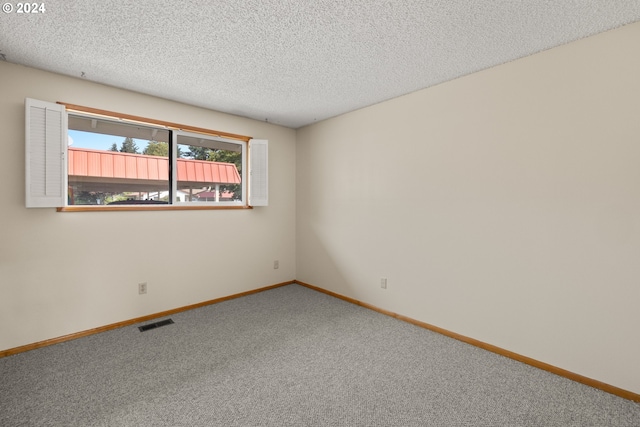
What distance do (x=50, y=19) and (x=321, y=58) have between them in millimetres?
1765

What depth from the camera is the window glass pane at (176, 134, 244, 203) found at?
11.2 ft

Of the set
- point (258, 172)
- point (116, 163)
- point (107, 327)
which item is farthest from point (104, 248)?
point (258, 172)

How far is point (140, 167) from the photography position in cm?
311

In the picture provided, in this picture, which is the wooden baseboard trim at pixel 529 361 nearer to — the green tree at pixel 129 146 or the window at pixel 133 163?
the window at pixel 133 163

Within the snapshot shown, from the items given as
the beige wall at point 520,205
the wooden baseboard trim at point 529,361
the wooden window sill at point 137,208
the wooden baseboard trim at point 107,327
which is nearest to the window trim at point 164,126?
the wooden window sill at point 137,208

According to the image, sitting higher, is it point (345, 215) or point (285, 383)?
point (345, 215)

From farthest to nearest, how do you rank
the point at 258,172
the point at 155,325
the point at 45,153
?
the point at 258,172 < the point at 155,325 < the point at 45,153

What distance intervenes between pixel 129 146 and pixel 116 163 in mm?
226

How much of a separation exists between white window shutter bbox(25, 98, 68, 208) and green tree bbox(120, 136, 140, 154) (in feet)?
1.66

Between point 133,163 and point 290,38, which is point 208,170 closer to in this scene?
point 133,163

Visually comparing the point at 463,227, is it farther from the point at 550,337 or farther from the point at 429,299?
the point at 550,337

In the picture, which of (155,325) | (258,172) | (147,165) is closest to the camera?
(155,325)

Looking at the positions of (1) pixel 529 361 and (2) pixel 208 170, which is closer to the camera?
(1) pixel 529 361

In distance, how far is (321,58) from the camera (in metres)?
2.26
